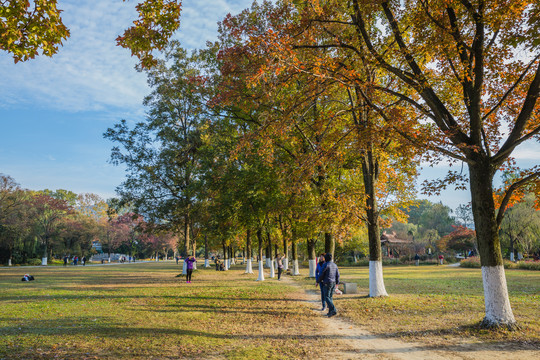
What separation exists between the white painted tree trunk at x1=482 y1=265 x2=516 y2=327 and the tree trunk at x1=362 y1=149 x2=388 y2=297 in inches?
213

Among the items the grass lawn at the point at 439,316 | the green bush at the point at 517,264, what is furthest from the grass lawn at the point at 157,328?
the green bush at the point at 517,264

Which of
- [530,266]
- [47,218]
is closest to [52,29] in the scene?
[530,266]

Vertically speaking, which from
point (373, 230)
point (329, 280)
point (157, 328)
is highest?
point (373, 230)

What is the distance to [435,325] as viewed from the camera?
8.59m

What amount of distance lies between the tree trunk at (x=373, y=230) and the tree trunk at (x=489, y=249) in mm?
5231

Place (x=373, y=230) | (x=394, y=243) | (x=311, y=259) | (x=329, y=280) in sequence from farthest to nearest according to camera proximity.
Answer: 1. (x=394, y=243)
2. (x=311, y=259)
3. (x=373, y=230)
4. (x=329, y=280)

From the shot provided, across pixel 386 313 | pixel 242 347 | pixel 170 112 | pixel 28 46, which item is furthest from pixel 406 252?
pixel 28 46

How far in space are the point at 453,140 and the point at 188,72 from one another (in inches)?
867

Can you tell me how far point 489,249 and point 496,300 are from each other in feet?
3.93

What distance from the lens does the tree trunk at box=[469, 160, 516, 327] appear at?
7922 mm

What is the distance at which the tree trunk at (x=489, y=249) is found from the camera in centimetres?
792

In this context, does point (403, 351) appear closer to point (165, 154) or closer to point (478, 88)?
point (478, 88)

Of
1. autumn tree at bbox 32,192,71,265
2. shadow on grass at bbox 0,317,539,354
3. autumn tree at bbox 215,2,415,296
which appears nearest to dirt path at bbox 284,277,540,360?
shadow on grass at bbox 0,317,539,354

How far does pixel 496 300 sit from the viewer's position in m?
7.98
